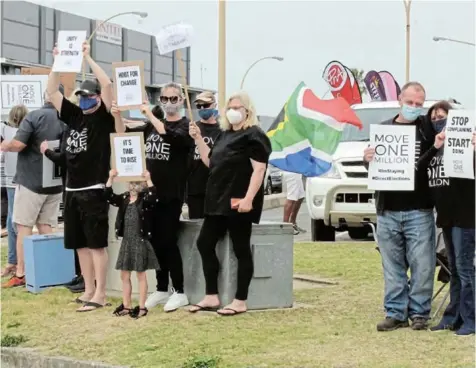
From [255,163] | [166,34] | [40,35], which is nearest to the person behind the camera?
[255,163]

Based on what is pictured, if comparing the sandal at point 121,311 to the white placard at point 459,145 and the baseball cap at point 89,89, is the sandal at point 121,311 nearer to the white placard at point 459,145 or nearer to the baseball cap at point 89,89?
the baseball cap at point 89,89

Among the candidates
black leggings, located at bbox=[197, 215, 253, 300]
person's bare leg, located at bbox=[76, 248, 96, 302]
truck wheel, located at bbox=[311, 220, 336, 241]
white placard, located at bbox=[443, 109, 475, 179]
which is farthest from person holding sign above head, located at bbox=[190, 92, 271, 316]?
truck wheel, located at bbox=[311, 220, 336, 241]

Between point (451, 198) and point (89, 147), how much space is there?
3.44 metres

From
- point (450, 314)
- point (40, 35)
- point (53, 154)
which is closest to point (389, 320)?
point (450, 314)

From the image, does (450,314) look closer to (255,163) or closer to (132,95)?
(255,163)

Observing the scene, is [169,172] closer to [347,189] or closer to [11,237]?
[11,237]

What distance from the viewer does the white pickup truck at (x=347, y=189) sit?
12828 mm

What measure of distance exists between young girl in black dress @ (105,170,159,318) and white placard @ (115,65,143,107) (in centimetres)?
66

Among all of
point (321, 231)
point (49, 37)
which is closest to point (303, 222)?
point (321, 231)

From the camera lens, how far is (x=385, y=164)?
22.4 ft

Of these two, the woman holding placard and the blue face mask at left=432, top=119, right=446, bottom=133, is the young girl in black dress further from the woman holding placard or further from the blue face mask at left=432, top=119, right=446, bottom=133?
the blue face mask at left=432, top=119, right=446, bottom=133

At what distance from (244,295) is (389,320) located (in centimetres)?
134

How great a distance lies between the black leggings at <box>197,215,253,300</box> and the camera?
750 centimetres

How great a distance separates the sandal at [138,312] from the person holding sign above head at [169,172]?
0.21 m
